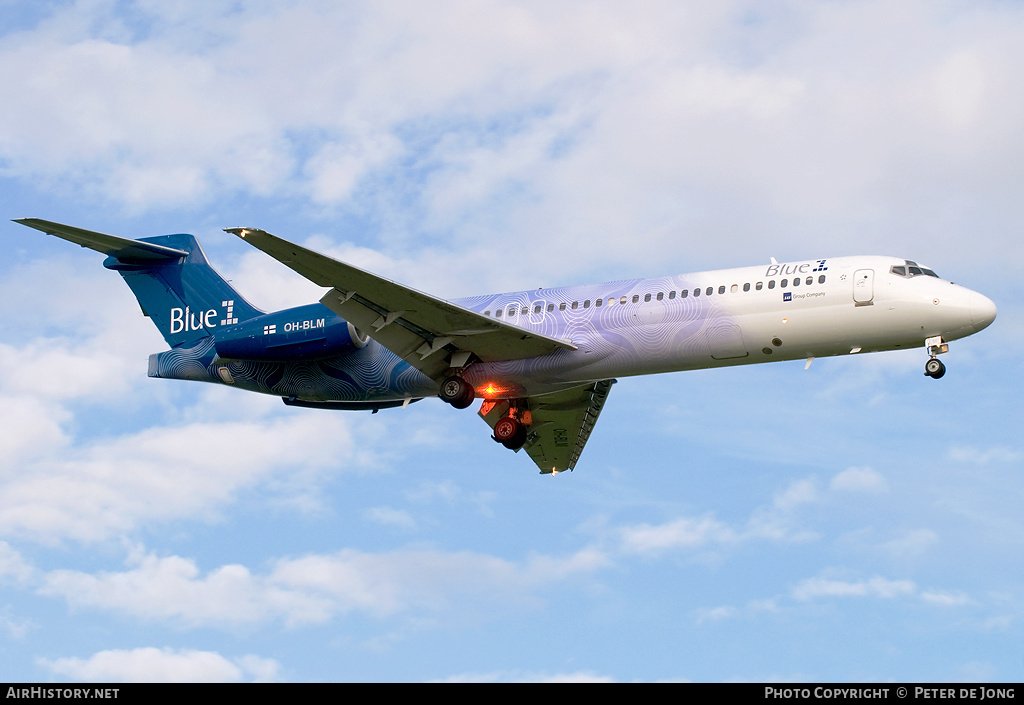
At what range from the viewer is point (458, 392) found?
28.7 meters

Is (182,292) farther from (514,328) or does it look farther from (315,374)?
(514,328)

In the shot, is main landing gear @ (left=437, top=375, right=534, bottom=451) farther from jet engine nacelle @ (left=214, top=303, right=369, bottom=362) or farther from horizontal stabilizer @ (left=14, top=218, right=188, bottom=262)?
horizontal stabilizer @ (left=14, top=218, right=188, bottom=262)

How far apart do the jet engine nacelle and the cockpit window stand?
1211 centimetres

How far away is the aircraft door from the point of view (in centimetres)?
2566

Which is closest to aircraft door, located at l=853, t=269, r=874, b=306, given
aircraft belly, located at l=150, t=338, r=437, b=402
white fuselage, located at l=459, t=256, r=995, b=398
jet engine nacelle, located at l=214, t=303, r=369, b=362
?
white fuselage, located at l=459, t=256, r=995, b=398

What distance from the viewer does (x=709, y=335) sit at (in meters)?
26.6

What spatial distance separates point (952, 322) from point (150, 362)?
19.4 metres

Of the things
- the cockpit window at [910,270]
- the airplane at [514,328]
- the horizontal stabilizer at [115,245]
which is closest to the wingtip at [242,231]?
the airplane at [514,328]

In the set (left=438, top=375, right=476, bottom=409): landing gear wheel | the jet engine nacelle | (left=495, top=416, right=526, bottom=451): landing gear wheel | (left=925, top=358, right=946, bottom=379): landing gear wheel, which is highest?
the jet engine nacelle

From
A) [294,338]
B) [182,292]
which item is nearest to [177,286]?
[182,292]

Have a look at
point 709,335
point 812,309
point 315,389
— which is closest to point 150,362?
point 315,389
